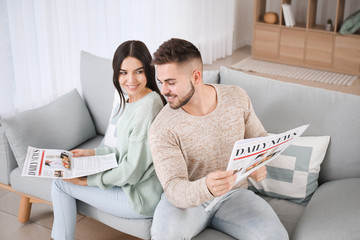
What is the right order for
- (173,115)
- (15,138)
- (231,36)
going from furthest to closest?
(231,36) → (15,138) → (173,115)

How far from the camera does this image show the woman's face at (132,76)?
178 centimetres

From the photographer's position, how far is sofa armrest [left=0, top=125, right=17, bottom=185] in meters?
2.13

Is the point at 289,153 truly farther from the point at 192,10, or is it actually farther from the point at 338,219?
the point at 192,10

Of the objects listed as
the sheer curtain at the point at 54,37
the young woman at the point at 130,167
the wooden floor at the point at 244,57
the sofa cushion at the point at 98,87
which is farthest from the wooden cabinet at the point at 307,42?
the young woman at the point at 130,167

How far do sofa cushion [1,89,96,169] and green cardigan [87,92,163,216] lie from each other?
19.9 inches

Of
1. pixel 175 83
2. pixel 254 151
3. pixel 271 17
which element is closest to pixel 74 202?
pixel 175 83

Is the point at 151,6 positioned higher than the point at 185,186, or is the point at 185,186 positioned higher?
the point at 151,6

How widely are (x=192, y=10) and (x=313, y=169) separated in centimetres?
307

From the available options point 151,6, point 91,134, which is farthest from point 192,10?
point 91,134

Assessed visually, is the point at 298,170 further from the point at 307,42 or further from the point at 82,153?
the point at 307,42

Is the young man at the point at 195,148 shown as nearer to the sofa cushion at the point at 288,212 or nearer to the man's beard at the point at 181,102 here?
the man's beard at the point at 181,102

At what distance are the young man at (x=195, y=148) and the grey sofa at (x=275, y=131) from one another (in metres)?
0.10

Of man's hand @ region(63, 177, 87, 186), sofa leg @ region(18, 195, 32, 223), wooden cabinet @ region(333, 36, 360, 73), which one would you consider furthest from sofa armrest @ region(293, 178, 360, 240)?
wooden cabinet @ region(333, 36, 360, 73)

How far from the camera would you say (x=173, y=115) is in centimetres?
168
